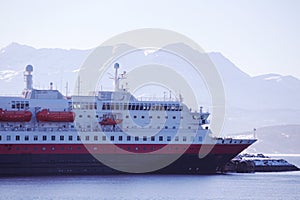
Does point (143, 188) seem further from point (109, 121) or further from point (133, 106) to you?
point (133, 106)

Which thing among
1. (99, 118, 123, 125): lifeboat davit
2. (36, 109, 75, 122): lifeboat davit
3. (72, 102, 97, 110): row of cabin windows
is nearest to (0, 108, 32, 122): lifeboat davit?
(36, 109, 75, 122): lifeboat davit

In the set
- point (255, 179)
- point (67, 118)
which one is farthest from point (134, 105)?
point (255, 179)

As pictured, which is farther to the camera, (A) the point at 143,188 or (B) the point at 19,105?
(B) the point at 19,105

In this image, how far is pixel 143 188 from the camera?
4781 cm

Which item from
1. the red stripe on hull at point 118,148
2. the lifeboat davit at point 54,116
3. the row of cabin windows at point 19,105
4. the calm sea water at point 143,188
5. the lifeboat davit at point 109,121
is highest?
the row of cabin windows at point 19,105

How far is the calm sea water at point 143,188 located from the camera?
44.5m

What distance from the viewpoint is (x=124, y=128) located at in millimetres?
55719

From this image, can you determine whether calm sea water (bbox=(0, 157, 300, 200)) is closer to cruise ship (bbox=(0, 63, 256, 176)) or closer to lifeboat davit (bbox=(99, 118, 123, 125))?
cruise ship (bbox=(0, 63, 256, 176))

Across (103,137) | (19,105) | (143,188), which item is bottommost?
(143,188)

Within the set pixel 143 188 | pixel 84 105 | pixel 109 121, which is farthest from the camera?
pixel 84 105

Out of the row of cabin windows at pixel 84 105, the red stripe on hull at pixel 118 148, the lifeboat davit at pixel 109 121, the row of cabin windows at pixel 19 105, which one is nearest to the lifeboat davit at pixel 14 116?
the row of cabin windows at pixel 19 105

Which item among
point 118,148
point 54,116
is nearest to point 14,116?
point 54,116

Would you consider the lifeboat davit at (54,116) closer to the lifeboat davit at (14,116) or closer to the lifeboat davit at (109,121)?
the lifeboat davit at (14,116)

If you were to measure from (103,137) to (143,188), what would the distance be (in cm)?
797
